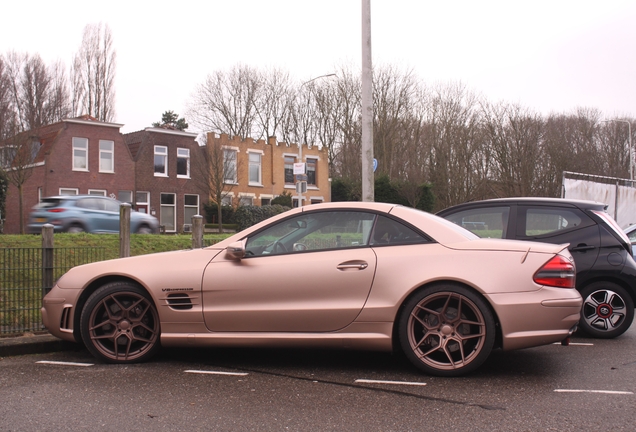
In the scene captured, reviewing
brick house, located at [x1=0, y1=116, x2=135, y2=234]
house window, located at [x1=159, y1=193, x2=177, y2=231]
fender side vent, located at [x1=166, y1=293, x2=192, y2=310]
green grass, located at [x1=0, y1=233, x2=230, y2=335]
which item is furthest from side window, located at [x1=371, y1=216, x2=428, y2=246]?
house window, located at [x1=159, y1=193, x2=177, y2=231]

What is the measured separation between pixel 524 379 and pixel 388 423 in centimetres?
165

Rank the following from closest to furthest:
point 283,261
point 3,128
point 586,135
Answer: point 283,261 → point 3,128 → point 586,135

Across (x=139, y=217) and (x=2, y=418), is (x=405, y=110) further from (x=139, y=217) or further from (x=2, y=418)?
(x=2, y=418)

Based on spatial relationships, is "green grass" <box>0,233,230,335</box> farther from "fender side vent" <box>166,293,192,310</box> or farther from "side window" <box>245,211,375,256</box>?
"side window" <box>245,211,375,256</box>

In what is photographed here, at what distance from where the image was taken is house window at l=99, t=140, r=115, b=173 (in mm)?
37875

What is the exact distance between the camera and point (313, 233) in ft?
18.7

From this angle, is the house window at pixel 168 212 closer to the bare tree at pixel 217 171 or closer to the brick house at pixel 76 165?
the bare tree at pixel 217 171

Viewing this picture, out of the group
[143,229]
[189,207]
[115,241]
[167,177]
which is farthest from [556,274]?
[189,207]

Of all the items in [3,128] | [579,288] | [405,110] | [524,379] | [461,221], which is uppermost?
[405,110]

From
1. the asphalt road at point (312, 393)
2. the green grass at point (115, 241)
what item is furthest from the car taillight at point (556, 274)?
the green grass at point (115, 241)

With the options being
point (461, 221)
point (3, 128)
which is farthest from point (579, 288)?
point (3, 128)

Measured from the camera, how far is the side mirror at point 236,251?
18.0 feet

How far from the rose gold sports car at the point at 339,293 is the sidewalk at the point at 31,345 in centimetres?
55

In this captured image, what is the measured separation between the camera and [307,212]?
578 centimetres
